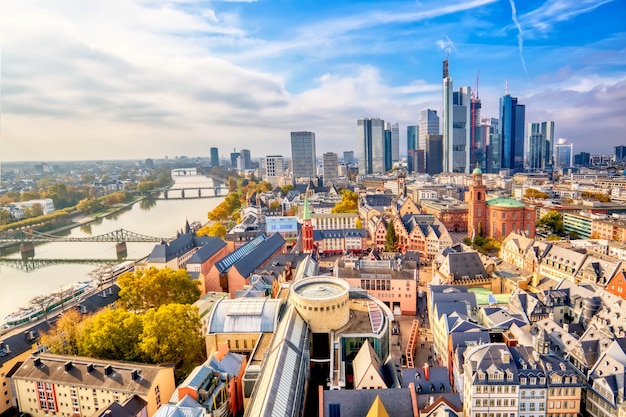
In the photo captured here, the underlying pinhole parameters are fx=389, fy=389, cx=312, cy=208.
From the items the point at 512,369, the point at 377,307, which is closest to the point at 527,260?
the point at 377,307

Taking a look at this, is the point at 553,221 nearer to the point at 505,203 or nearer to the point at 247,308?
the point at 505,203

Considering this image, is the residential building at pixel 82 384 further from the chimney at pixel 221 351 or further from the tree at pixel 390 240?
the tree at pixel 390 240

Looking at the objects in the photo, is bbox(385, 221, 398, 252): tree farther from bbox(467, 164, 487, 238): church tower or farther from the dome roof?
the dome roof

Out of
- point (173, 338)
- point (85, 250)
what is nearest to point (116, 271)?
point (85, 250)

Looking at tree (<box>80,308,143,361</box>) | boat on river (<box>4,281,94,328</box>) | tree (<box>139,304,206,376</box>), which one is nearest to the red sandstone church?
tree (<box>139,304,206,376</box>)

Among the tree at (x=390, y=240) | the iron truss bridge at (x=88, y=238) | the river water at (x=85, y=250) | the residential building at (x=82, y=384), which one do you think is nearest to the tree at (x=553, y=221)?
the tree at (x=390, y=240)
